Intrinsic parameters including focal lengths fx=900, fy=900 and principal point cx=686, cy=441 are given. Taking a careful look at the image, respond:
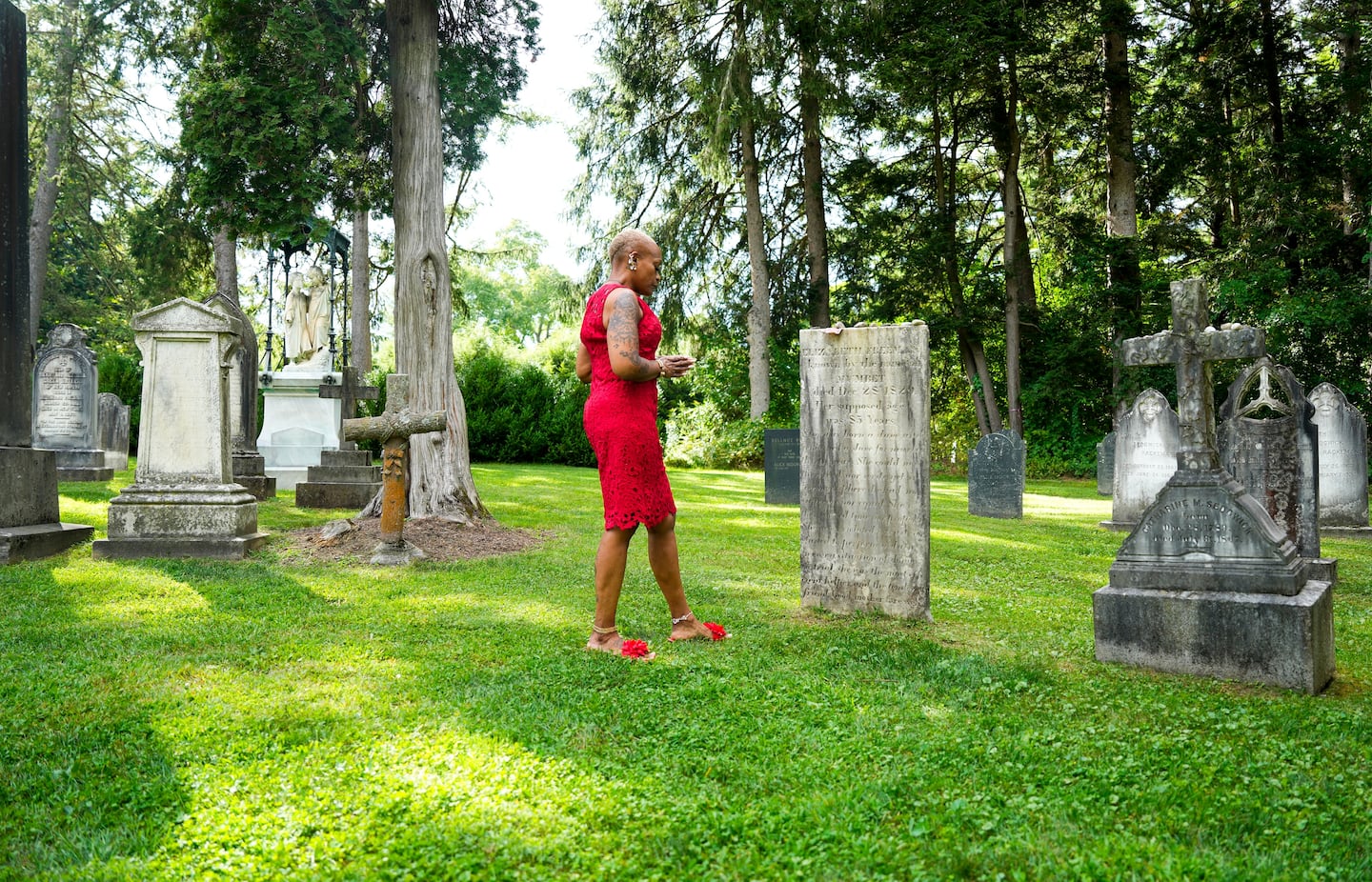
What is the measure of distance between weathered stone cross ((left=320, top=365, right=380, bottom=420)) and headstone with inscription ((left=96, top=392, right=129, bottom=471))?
5857 millimetres

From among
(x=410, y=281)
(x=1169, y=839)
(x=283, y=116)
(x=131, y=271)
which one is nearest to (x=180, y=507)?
(x=410, y=281)

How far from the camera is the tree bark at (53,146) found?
20.5 metres


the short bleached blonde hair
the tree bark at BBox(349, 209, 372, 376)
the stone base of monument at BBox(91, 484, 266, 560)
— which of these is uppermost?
the tree bark at BBox(349, 209, 372, 376)

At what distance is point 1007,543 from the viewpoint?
934 centimetres

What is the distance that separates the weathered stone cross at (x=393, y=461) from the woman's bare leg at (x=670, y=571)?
355cm

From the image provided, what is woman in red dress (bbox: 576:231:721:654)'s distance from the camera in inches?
177

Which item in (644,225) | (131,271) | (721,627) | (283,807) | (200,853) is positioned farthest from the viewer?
(131,271)

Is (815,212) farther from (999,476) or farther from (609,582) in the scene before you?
(609,582)

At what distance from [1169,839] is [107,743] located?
351cm

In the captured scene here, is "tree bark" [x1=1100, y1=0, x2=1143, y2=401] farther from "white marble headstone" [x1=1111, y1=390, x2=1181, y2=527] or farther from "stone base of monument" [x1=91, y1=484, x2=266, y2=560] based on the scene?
"stone base of monument" [x1=91, y1=484, x2=266, y2=560]

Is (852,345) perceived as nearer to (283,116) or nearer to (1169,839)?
(1169,839)

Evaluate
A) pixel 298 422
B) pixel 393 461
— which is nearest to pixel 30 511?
pixel 393 461

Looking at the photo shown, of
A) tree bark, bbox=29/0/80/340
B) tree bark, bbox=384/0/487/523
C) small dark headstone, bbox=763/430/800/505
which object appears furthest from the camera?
tree bark, bbox=29/0/80/340

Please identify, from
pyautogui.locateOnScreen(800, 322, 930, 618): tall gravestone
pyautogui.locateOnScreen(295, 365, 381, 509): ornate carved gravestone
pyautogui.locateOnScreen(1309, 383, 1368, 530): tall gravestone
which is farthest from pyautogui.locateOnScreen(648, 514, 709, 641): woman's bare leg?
pyautogui.locateOnScreen(1309, 383, 1368, 530): tall gravestone
